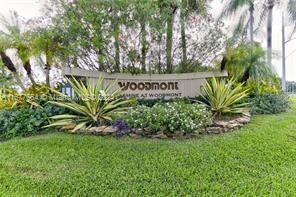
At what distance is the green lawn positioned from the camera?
2879 mm

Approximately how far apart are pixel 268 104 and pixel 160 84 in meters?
2.90

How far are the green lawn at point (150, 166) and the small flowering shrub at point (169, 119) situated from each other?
25 centimetres

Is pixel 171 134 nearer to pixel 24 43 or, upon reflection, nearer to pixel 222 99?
pixel 222 99

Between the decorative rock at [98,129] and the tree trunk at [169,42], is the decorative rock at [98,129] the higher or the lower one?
the lower one

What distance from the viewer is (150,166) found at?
334 centimetres

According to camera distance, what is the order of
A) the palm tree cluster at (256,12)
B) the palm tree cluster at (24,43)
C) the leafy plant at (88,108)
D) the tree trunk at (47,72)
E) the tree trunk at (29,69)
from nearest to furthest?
the leafy plant at (88,108), the palm tree cluster at (24,43), the tree trunk at (29,69), the tree trunk at (47,72), the palm tree cluster at (256,12)

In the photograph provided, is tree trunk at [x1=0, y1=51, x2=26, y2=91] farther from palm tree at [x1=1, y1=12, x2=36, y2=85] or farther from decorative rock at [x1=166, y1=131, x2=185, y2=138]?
decorative rock at [x1=166, y1=131, x2=185, y2=138]

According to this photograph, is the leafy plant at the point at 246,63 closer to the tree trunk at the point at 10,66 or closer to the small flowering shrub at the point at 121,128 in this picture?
the small flowering shrub at the point at 121,128

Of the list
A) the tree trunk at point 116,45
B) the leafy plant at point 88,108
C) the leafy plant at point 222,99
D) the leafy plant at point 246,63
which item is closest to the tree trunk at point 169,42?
the tree trunk at point 116,45

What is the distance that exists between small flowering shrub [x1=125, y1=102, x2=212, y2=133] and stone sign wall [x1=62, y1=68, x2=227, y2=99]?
5.76 feet

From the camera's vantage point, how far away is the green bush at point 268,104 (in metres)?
6.37

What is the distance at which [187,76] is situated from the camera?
21.9 feet

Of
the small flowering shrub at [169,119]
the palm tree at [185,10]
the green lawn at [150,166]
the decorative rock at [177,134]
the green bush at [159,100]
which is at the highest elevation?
the palm tree at [185,10]

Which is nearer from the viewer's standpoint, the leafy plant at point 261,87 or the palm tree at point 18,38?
the palm tree at point 18,38
